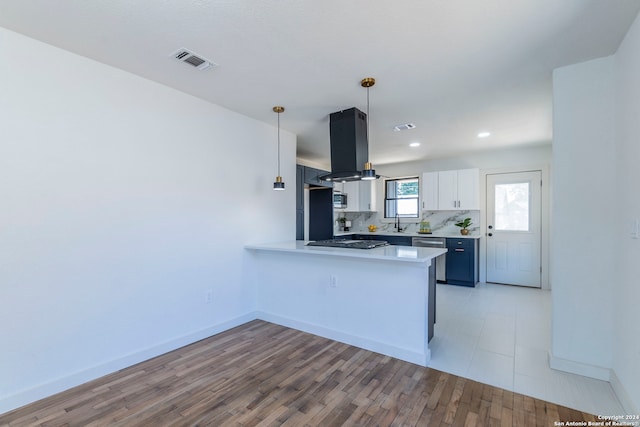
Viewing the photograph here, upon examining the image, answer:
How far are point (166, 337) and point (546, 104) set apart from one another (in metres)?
4.52

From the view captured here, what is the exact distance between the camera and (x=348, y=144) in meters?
3.23

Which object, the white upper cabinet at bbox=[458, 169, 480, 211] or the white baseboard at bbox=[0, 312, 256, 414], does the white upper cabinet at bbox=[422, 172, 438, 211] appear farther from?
the white baseboard at bbox=[0, 312, 256, 414]

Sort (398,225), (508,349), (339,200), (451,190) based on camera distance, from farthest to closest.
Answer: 1. (398,225)
2. (339,200)
3. (451,190)
4. (508,349)

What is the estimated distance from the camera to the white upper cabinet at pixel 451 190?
543 centimetres

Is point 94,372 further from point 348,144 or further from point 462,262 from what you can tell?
point 462,262

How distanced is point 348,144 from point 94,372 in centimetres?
302

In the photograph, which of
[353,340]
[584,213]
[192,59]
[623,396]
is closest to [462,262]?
[584,213]

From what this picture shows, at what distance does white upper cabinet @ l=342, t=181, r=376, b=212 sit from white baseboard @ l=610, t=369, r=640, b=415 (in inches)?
180

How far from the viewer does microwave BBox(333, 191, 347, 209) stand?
20.0ft

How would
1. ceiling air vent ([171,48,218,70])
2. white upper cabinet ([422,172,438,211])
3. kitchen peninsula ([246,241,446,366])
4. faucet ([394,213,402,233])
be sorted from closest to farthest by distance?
ceiling air vent ([171,48,218,70]), kitchen peninsula ([246,241,446,366]), white upper cabinet ([422,172,438,211]), faucet ([394,213,402,233])

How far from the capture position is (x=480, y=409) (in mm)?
1903

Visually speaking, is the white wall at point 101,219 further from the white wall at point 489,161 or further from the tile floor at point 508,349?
the white wall at point 489,161

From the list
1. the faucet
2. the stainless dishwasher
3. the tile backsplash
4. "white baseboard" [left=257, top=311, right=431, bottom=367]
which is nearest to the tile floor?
"white baseboard" [left=257, top=311, right=431, bottom=367]

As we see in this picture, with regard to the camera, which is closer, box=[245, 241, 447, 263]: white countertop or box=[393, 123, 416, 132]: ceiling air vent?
box=[245, 241, 447, 263]: white countertop
